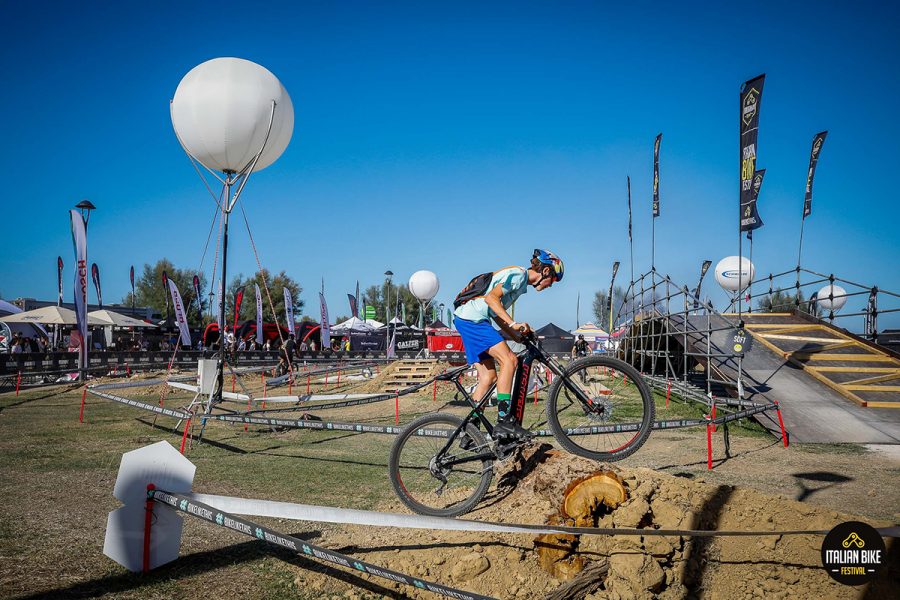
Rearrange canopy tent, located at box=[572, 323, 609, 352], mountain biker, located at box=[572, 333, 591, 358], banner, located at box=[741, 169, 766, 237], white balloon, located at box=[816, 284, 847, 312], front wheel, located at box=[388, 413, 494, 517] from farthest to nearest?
canopy tent, located at box=[572, 323, 609, 352], mountain biker, located at box=[572, 333, 591, 358], white balloon, located at box=[816, 284, 847, 312], banner, located at box=[741, 169, 766, 237], front wheel, located at box=[388, 413, 494, 517]

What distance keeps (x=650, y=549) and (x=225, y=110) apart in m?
10.6

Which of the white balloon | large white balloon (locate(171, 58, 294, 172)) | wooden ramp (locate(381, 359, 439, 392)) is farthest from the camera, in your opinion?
wooden ramp (locate(381, 359, 439, 392))

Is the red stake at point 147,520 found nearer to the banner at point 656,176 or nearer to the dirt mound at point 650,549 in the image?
the dirt mound at point 650,549

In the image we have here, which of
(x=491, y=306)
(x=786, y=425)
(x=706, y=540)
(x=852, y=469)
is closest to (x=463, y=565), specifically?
(x=706, y=540)

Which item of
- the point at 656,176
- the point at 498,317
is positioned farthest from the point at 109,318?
the point at 498,317

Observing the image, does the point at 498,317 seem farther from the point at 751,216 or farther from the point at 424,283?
the point at 424,283

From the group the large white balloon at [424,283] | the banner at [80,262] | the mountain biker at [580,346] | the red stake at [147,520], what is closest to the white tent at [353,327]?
the large white balloon at [424,283]

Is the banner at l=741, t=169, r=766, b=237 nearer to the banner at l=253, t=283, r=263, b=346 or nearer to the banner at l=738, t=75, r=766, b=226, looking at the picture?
the banner at l=738, t=75, r=766, b=226

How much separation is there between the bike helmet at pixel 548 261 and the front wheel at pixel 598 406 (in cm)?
87

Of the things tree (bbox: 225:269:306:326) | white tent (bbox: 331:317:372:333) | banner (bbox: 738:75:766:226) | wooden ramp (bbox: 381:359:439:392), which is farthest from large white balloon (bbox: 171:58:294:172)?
tree (bbox: 225:269:306:326)

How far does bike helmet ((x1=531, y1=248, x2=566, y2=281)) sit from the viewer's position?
5207 millimetres

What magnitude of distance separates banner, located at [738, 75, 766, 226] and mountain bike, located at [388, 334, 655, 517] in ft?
26.8

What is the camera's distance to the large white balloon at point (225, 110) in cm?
1057

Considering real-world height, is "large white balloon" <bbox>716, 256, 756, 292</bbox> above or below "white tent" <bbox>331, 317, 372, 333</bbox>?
above
